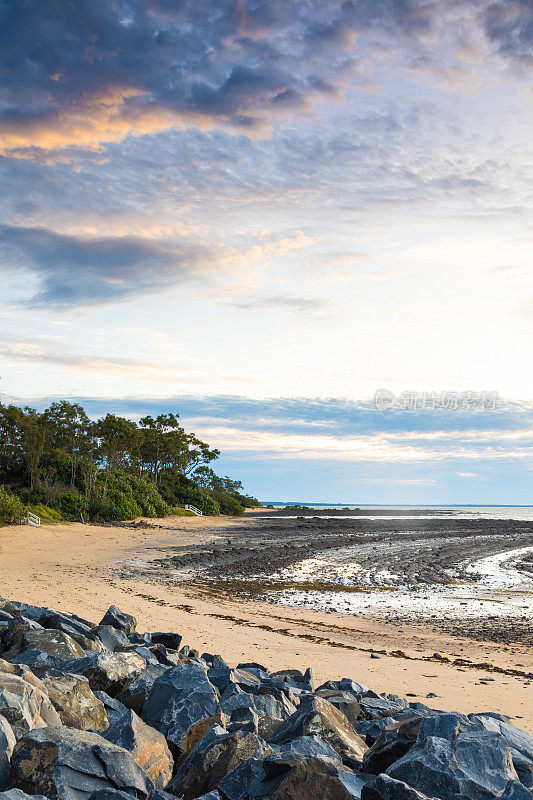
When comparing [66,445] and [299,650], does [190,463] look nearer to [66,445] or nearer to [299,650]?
[66,445]

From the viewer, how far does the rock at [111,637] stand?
8.38 meters

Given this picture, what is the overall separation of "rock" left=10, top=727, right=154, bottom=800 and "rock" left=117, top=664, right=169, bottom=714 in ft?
6.47

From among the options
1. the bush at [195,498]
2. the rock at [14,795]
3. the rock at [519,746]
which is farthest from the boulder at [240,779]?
the bush at [195,498]

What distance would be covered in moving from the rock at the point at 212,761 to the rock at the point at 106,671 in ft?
7.22

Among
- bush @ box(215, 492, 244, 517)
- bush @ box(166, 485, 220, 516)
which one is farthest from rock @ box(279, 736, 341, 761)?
bush @ box(215, 492, 244, 517)

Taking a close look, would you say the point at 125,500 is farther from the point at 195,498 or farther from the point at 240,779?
the point at 240,779

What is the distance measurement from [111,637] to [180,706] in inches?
146

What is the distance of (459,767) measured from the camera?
364 cm

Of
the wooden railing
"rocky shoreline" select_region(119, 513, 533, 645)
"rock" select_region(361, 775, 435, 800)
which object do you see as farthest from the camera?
the wooden railing

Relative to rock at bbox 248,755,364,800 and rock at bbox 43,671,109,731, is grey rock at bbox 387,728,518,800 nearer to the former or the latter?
rock at bbox 248,755,364,800

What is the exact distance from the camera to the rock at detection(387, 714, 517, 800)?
354 cm

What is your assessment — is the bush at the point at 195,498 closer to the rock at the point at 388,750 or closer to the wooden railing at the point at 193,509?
the wooden railing at the point at 193,509

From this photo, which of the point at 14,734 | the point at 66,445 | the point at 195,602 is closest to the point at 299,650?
the point at 195,602

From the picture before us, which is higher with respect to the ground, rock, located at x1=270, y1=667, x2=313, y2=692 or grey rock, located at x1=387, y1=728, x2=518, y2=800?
grey rock, located at x1=387, y1=728, x2=518, y2=800
